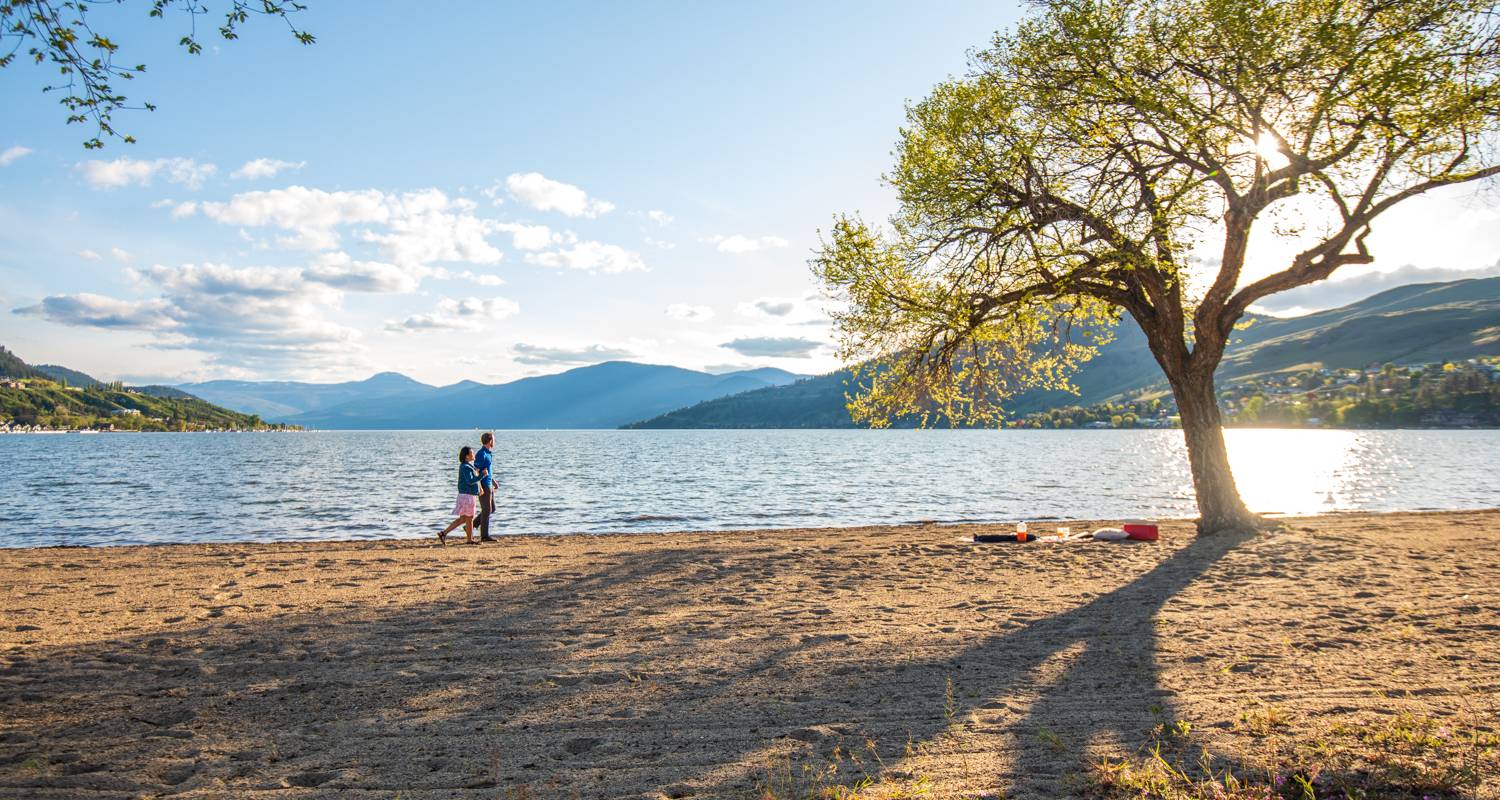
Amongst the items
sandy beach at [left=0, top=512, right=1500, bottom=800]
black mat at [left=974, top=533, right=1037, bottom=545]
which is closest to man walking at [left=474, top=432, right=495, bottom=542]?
sandy beach at [left=0, top=512, right=1500, bottom=800]

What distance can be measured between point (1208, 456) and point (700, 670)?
1744 centimetres

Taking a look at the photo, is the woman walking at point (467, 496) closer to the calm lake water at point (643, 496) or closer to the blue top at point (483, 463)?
the blue top at point (483, 463)

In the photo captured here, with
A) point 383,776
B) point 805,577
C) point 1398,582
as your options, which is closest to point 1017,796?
point 383,776

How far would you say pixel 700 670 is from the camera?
9625mm

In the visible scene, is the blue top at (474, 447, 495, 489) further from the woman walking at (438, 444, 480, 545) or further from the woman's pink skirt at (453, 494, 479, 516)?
the woman's pink skirt at (453, 494, 479, 516)

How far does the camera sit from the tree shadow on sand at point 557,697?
6508 mm

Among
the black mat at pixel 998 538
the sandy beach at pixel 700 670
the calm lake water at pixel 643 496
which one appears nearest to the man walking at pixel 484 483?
the sandy beach at pixel 700 670

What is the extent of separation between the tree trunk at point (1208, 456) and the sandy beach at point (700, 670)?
3366 millimetres

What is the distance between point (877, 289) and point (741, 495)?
96.7ft

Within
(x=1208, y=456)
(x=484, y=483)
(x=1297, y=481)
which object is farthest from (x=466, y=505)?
(x=1297, y=481)

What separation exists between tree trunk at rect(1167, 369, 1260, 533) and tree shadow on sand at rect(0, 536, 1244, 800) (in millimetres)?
9102

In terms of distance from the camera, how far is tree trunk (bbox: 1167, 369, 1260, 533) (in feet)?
69.6

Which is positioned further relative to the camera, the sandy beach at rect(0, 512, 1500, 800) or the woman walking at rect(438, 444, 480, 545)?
the woman walking at rect(438, 444, 480, 545)

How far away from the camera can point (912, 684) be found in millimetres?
8984
